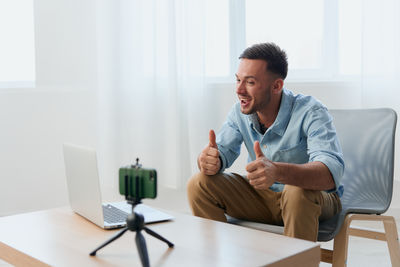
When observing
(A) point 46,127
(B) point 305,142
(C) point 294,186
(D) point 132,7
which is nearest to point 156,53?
Result: (D) point 132,7

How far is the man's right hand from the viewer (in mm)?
1933

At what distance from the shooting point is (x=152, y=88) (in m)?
3.59

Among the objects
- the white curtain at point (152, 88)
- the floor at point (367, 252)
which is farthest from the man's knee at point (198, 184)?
the white curtain at point (152, 88)

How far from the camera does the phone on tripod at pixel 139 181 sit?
1219 millimetres

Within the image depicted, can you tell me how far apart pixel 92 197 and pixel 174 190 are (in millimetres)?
2079

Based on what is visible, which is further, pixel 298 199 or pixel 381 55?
pixel 381 55

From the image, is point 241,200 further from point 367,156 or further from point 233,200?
point 367,156

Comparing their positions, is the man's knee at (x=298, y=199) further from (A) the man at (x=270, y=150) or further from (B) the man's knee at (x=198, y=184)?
(B) the man's knee at (x=198, y=184)

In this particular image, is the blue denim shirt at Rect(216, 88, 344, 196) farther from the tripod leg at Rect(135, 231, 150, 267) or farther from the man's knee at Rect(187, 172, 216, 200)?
the tripod leg at Rect(135, 231, 150, 267)

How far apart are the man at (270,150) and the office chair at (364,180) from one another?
2.8 inches

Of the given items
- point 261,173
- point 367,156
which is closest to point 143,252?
point 261,173

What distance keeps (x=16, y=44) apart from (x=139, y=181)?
2.51 metres

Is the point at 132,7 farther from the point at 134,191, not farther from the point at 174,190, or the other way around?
the point at 134,191

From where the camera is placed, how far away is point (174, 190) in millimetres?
3648
